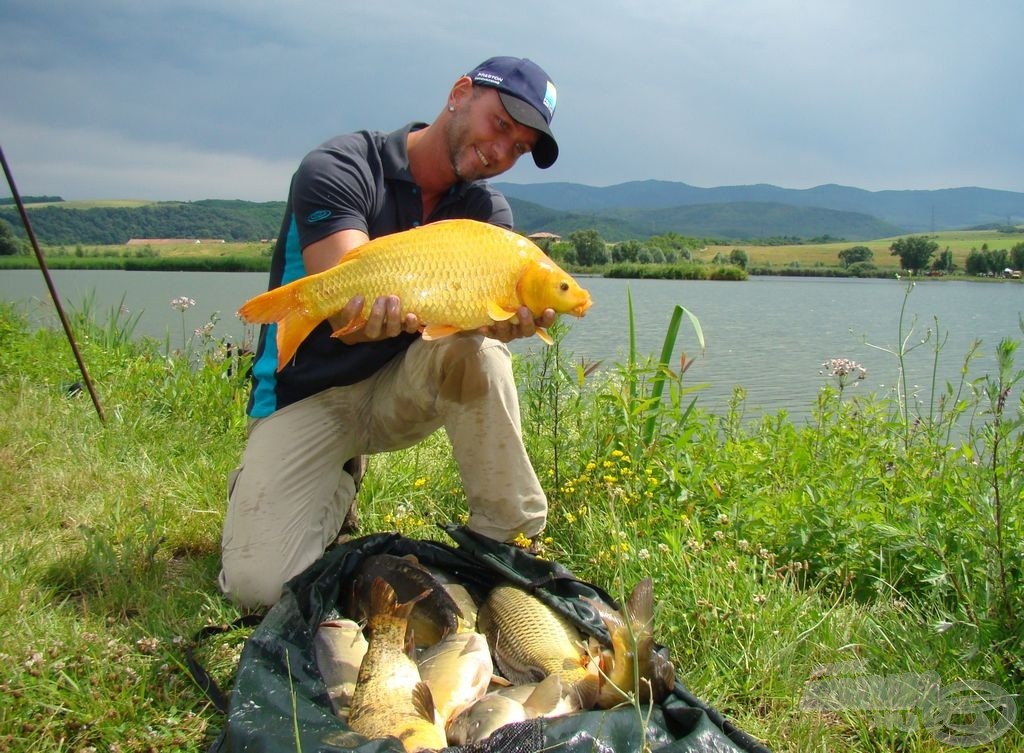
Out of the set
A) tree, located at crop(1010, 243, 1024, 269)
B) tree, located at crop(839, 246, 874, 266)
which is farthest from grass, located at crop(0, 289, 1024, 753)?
tree, located at crop(839, 246, 874, 266)

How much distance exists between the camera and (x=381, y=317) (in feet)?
6.82

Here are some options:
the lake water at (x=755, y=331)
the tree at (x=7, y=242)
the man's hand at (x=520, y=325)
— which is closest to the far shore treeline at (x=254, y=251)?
the lake water at (x=755, y=331)

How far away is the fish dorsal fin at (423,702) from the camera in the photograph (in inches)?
64.4

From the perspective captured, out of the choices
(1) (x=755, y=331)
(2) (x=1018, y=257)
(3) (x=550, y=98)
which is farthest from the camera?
(2) (x=1018, y=257)

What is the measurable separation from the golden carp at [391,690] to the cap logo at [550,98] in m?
1.70

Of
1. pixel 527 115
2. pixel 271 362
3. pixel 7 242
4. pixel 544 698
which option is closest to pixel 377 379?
pixel 271 362

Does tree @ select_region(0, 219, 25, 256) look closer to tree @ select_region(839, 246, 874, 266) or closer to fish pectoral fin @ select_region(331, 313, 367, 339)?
fish pectoral fin @ select_region(331, 313, 367, 339)

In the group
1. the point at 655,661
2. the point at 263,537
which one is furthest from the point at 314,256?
the point at 655,661

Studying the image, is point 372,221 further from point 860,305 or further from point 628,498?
point 860,305

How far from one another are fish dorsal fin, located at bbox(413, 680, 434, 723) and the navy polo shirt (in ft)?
4.12

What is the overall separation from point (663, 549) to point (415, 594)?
78cm

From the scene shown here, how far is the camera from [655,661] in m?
1.65

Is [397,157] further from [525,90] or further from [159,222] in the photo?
[159,222]

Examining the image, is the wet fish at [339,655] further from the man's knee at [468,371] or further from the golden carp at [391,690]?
the man's knee at [468,371]
